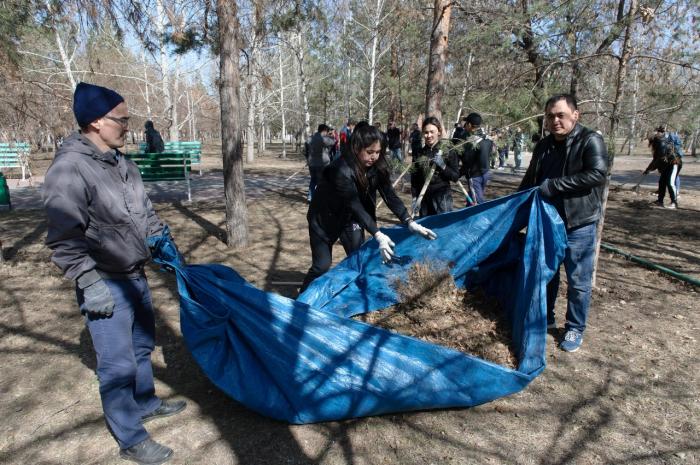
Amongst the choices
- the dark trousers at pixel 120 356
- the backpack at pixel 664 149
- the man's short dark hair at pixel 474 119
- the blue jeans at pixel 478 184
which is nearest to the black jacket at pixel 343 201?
the dark trousers at pixel 120 356

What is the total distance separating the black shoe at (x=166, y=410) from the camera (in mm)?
2223

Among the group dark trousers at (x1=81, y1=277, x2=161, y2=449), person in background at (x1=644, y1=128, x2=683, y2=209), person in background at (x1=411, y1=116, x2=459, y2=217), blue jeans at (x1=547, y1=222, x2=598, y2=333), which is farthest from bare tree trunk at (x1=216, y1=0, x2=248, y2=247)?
person in background at (x1=644, y1=128, x2=683, y2=209)

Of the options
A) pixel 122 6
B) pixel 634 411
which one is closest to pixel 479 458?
pixel 634 411

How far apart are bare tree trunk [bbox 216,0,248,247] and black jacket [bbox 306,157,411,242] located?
96.6 inches

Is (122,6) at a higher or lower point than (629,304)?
higher

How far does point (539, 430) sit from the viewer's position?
2131mm

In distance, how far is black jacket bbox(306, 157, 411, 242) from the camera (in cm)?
270

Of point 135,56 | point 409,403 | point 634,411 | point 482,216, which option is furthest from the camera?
point 135,56

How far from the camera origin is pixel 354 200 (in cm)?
271

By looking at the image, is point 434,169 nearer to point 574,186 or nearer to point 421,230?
point 421,230

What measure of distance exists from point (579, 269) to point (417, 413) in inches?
56.7

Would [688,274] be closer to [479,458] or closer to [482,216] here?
[482,216]

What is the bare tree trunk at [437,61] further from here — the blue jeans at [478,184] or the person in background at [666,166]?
the person in background at [666,166]

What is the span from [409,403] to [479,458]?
0.39 meters
